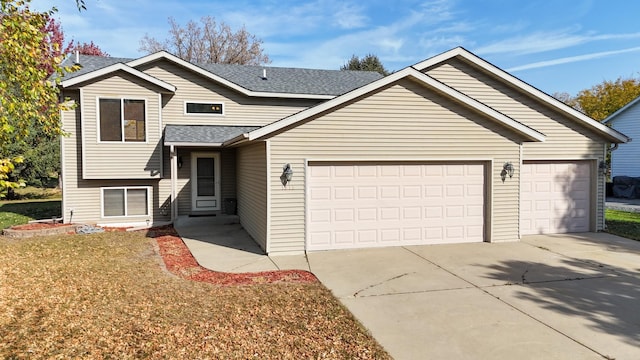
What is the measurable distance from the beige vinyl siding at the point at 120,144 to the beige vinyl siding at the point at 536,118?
30.5 feet

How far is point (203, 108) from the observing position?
14.3 meters

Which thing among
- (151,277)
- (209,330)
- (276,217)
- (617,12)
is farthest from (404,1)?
(209,330)

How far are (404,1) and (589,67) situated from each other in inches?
711

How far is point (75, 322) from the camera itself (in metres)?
5.01

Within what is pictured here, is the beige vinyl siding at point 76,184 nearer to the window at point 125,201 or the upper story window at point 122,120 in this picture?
Result: the window at point 125,201

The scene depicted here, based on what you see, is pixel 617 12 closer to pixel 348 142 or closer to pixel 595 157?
pixel 595 157

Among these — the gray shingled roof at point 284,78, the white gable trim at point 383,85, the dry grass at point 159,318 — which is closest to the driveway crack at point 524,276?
the dry grass at point 159,318

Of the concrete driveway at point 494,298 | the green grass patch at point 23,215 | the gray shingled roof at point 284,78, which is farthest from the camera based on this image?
the gray shingled roof at point 284,78

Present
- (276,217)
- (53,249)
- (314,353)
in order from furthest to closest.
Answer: (53,249)
(276,217)
(314,353)

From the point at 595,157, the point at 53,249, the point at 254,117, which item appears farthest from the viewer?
the point at 254,117

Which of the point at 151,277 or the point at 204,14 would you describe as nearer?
the point at 151,277

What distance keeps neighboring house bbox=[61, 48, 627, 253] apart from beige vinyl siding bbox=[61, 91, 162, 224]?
4 cm

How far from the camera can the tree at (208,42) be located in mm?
34469

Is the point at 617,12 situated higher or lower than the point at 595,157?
higher
